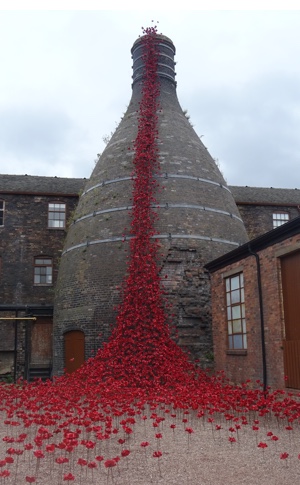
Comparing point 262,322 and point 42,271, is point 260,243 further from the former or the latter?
point 42,271

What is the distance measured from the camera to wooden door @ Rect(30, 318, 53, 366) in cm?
2080

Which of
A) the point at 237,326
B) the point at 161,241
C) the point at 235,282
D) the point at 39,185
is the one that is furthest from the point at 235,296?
the point at 39,185

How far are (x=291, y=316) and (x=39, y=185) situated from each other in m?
17.1

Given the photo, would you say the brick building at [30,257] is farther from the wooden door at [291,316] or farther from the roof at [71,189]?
the wooden door at [291,316]

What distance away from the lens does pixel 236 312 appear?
13305 millimetres

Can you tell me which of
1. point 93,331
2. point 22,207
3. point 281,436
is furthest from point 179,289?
point 22,207

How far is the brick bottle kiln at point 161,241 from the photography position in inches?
600

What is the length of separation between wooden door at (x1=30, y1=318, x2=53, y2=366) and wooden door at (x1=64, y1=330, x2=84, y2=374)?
4.93 meters

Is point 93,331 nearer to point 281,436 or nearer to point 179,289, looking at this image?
point 179,289

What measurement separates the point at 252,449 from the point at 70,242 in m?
11.5

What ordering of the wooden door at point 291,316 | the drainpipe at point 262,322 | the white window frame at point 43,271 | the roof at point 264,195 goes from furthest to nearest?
the roof at point 264,195 → the white window frame at point 43,271 → the drainpipe at point 262,322 → the wooden door at point 291,316

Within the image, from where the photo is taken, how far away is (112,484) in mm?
5703

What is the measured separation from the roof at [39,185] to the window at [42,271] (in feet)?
10.8

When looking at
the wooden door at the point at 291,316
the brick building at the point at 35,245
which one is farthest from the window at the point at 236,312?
the brick building at the point at 35,245
